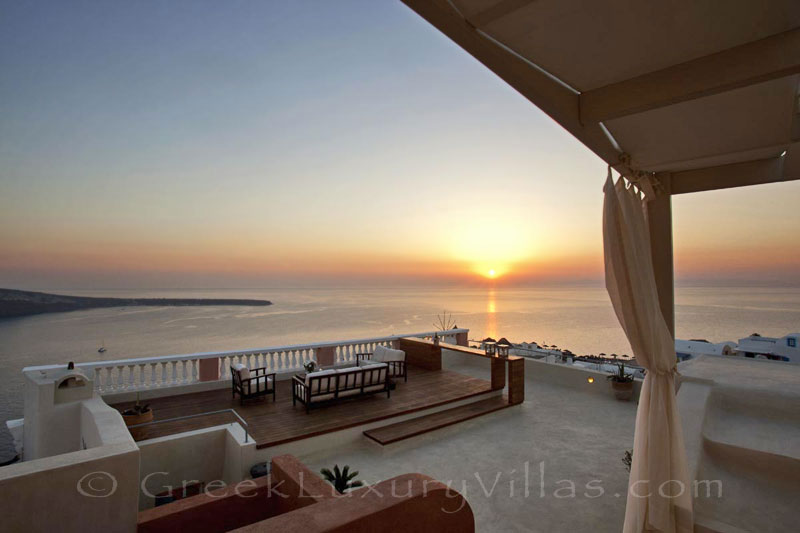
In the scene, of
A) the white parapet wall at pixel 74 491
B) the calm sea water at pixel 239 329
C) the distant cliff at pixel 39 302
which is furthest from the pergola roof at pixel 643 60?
the distant cliff at pixel 39 302

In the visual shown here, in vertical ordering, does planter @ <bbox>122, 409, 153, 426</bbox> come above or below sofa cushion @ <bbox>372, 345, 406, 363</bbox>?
below

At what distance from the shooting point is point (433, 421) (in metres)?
5.92

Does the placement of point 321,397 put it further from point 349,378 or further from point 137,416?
point 137,416

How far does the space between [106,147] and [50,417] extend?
8477 millimetres

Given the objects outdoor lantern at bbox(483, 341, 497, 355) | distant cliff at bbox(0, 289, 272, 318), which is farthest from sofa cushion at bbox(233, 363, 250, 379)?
distant cliff at bbox(0, 289, 272, 318)

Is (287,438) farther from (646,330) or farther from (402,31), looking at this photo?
(402,31)

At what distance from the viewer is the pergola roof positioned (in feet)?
5.46

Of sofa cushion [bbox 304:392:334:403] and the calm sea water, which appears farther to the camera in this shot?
the calm sea water

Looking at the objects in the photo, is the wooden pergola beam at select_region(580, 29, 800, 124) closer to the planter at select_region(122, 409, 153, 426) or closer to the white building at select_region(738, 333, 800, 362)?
the planter at select_region(122, 409, 153, 426)

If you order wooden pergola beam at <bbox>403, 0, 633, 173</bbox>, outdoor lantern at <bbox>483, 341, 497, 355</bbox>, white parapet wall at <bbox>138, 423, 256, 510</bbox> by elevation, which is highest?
wooden pergola beam at <bbox>403, 0, 633, 173</bbox>

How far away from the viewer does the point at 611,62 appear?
7.05 ft

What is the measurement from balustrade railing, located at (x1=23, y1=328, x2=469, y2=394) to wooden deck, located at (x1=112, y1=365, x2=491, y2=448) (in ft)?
1.29

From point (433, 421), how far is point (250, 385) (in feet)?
9.94

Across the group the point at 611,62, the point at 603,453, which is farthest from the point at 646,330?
the point at 603,453
